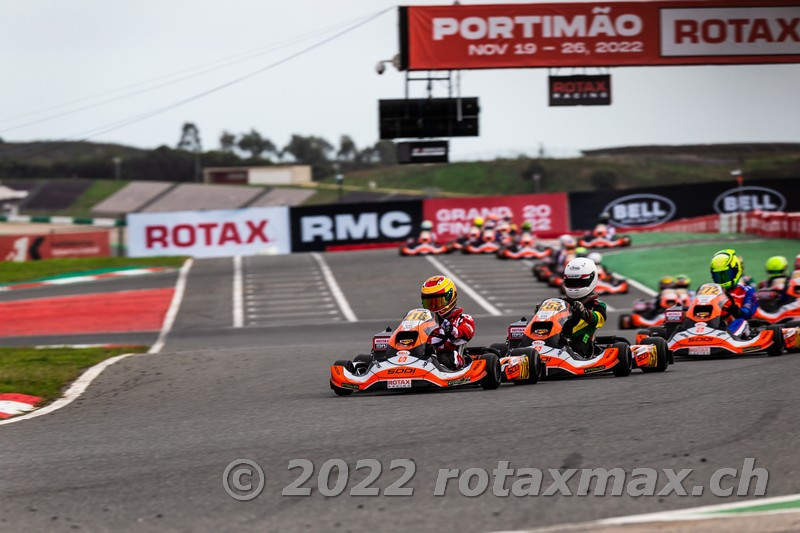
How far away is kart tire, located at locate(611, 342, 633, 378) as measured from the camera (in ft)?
40.1

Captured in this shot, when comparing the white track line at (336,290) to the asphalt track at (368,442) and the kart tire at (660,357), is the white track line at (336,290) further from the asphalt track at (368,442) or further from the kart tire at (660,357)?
the kart tire at (660,357)

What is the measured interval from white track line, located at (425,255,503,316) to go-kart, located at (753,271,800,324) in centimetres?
1024

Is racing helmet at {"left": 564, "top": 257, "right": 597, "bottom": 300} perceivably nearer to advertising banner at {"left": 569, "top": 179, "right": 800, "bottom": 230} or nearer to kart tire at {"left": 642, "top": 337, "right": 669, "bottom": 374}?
kart tire at {"left": 642, "top": 337, "right": 669, "bottom": 374}

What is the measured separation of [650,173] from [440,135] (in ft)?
154

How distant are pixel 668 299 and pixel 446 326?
1138cm

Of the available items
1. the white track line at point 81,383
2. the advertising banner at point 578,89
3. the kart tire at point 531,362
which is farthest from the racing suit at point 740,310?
the advertising banner at point 578,89

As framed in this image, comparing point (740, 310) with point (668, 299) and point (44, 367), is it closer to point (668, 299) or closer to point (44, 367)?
point (668, 299)

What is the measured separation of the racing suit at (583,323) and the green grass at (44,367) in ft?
19.2

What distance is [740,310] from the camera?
46.5 feet

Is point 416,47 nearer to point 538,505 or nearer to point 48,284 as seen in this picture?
point 48,284

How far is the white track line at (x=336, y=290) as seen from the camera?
28.1 meters

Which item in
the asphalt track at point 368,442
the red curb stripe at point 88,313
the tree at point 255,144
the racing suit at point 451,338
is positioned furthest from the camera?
the tree at point 255,144

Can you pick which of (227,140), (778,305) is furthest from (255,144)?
(778,305)

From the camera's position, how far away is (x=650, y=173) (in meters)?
73.8
